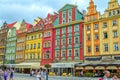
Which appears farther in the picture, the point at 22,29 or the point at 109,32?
the point at 22,29

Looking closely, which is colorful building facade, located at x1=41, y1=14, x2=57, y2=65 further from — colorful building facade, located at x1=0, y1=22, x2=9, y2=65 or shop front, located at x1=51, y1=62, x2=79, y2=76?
colorful building facade, located at x1=0, y1=22, x2=9, y2=65

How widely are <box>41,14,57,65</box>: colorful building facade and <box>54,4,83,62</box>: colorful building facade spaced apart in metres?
1.35

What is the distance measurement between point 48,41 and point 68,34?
23.0 feet

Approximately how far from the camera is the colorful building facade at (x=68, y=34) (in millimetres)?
45594

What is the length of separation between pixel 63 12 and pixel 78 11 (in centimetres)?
471

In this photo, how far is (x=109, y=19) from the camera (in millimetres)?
40625

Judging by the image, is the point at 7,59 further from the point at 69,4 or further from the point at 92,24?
the point at 92,24

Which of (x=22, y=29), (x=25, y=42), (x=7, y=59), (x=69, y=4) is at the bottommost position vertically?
(x=7, y=59)

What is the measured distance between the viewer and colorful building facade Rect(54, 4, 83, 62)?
45.6 metres

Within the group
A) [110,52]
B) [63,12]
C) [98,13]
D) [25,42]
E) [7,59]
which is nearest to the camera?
[110,52]

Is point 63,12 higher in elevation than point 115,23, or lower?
higher

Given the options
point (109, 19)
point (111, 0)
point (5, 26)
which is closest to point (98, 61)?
point (109, 19)

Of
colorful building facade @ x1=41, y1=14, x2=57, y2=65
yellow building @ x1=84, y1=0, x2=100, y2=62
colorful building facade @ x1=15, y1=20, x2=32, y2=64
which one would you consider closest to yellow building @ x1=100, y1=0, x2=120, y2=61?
yellow building @ x1=84, y1=0, x2=100, y2=62

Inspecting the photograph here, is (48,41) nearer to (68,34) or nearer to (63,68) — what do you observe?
(68,34)
